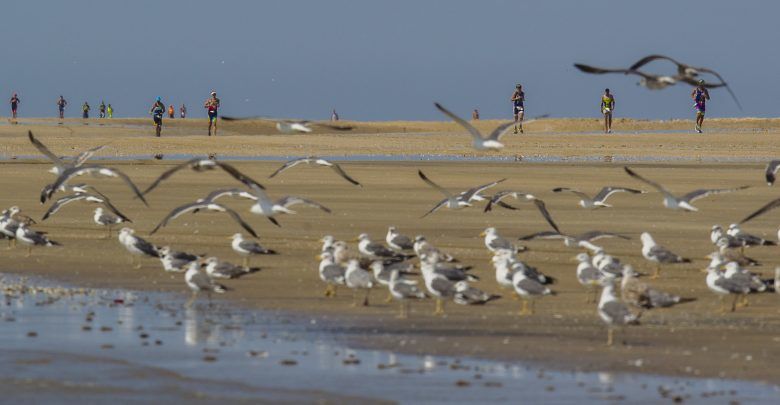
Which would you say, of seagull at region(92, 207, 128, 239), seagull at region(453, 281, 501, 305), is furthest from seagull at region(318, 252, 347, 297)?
seagull at region(92, 207, 128, 239)

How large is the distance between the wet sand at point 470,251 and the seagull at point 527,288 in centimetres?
19

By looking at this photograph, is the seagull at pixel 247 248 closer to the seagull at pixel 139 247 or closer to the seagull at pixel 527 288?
the seagull at pixel 139 247

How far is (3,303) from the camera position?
55.9ft

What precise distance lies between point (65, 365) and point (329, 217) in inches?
490

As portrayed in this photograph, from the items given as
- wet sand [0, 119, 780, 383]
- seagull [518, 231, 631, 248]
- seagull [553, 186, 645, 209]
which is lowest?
wet sand [0, 119, 780, 383]

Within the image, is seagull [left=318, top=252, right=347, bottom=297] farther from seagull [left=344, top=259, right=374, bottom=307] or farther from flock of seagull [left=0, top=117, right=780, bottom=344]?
seagull [left=344, top=259, right=374, bottom=307]

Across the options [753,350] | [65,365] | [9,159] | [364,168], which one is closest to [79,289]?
[65,365]

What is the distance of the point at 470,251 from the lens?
70.7 feet

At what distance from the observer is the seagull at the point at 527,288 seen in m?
16.1

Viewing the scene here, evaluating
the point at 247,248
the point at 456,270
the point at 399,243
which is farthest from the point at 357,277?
the point at 399,243

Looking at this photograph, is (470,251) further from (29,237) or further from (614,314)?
(614,314)

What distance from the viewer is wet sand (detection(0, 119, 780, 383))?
14.3 metres

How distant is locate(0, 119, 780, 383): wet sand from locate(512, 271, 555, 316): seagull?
0.19m

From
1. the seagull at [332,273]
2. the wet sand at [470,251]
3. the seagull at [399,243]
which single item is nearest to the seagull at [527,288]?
the wet sand at [470,251]
